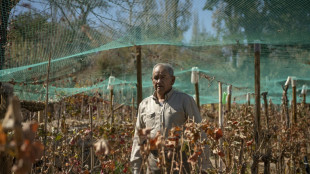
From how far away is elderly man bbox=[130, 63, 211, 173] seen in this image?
2.22 metres

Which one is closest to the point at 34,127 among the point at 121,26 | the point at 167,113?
the point at 167,113

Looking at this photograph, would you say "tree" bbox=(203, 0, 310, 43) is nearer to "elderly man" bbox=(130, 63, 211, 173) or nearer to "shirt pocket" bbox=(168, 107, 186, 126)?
"elderly man" bbox=(130, 63, 211, 173)

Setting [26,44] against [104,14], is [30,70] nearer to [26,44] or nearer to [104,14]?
[26,44]

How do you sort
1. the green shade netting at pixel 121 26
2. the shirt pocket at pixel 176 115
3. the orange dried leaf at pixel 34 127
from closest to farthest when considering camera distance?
1. the orange dried leaf at pixel 34 127
2. the shirt pocket at pixel 176 115
3. the green shade netting at pixel 121 26

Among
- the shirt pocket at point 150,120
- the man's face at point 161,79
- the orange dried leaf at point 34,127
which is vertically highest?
the man's face at point 161,79

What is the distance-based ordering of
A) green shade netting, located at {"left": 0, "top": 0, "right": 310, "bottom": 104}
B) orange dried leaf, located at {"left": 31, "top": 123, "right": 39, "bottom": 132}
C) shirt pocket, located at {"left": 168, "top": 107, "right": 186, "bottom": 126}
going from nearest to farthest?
1. orange dried leaf, located at {"left": 31, "top": 123, "right": 39, "bottom": 132}
2. shirt pocket, located at {"left": 168, "top": 107, "right": 186, "bottom": 126}
3. green shade netting, located at {"left": 0, "top": 0, "right": 310, "bottom": 104}

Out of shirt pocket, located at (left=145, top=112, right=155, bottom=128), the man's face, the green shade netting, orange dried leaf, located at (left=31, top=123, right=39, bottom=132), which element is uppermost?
the green shade netting

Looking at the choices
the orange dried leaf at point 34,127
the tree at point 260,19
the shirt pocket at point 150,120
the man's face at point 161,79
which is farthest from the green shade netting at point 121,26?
the orange dried leaf at point 34,127

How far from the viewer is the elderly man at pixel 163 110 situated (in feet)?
7.27

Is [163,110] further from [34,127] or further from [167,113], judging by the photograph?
[34,127]

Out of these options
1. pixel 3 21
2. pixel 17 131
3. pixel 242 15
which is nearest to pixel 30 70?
pixel 3 21

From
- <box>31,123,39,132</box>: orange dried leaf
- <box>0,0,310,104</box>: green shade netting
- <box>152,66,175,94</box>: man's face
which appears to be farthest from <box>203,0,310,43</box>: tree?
<box>31,123,39,132</box>: orange dried leaf

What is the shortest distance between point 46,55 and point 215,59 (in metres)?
3.64

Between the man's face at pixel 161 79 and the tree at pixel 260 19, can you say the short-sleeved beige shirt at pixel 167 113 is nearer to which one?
the man's face at pixel 161 79
